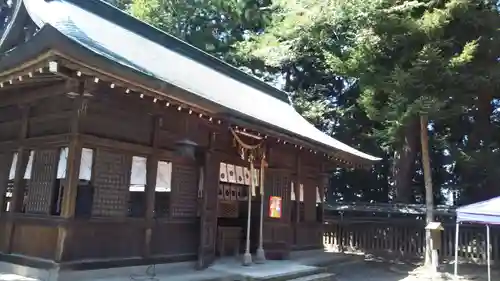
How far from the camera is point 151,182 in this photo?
7.11 metres

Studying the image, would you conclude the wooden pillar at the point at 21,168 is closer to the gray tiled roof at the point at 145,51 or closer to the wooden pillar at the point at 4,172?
the wooden pillar at the point at 4,172

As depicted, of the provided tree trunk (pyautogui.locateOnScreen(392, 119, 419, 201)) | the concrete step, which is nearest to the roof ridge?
the concrete step

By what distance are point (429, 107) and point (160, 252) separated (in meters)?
7.99

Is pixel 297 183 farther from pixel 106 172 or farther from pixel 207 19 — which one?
pixel 207 19

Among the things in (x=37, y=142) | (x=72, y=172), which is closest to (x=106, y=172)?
(x=72, y=172)

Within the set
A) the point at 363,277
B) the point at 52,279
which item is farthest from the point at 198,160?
the point at 363,277

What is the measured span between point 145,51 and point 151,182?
2955 mm

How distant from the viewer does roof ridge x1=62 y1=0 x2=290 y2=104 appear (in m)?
8.73

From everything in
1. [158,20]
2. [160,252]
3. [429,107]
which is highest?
[158,20]

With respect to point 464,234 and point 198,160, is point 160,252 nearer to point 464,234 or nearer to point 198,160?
point 198,160

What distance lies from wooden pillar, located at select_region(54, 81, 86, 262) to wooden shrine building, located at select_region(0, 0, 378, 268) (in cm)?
1

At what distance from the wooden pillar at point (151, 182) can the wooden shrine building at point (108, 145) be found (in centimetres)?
2

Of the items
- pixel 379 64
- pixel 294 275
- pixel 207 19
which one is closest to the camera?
pixel 294 275

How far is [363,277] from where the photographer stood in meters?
10.9
